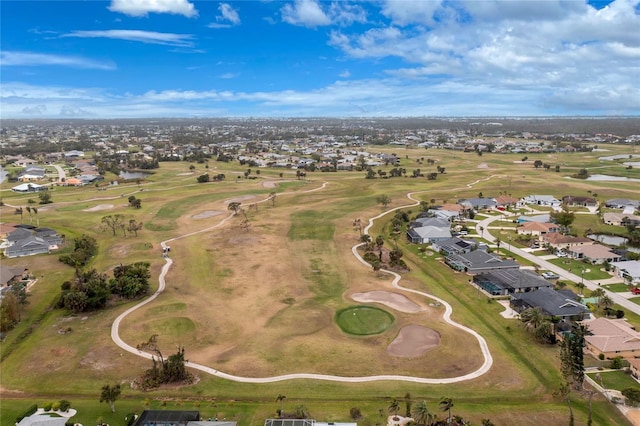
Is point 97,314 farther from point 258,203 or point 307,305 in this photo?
point 258,203

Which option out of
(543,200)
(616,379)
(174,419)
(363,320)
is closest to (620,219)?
(543,200)

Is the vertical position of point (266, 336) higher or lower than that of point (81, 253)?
lower

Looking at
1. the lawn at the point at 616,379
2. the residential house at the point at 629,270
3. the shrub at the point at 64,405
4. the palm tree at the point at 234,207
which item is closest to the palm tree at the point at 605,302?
the residential house at the point at 629,270

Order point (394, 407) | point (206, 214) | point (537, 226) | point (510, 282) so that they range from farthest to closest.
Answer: point (206, 214) → point (537, 226) → point (510, 282) → point (394, 407)

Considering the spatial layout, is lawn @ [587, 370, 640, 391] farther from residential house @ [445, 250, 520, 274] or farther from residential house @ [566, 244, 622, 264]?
residential house @ [566, 244, 622, 264]

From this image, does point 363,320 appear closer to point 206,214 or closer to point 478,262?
point 478,262

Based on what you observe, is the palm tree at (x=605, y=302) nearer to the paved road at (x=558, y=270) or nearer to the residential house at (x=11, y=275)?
the paved road at (x=558, y=270)
